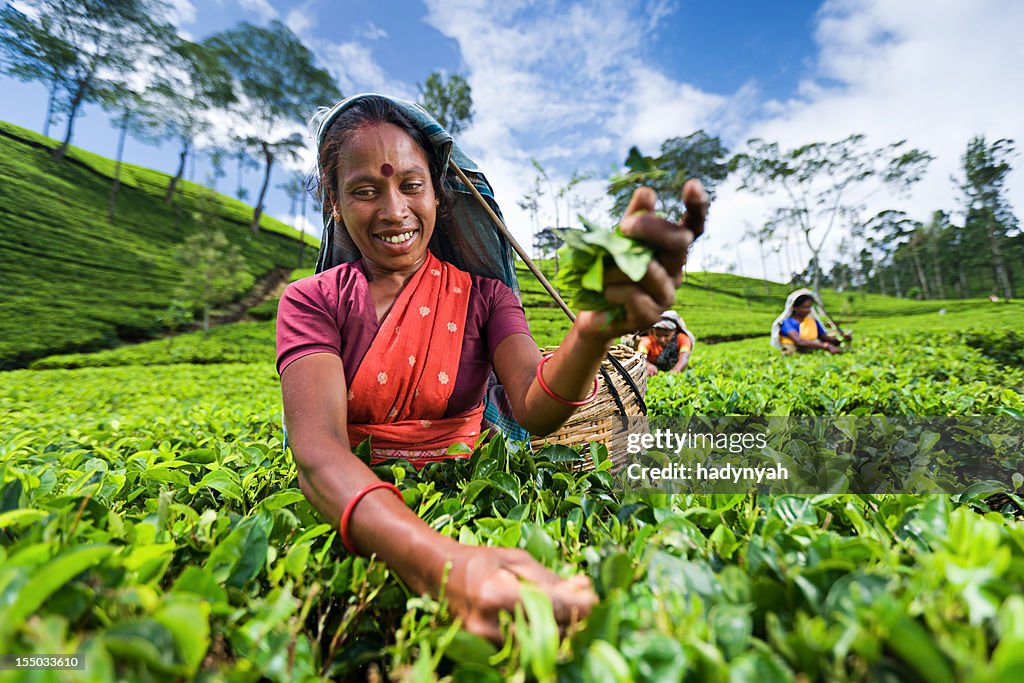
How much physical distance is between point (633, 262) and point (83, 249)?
84.3ft

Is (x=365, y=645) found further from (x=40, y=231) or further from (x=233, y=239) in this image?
(x=233, y=239)

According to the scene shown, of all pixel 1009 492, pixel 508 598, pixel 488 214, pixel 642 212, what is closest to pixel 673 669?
pixel 508 598

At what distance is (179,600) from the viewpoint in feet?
1.84

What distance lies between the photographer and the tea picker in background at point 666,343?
6.19 m

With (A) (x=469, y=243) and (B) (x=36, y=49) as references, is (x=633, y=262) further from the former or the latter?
(B) (x=36, y=49)

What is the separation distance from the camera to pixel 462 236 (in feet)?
5.78

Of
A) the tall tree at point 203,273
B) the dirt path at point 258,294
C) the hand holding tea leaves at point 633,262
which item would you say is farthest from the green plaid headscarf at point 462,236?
the dirt path at point 258,294

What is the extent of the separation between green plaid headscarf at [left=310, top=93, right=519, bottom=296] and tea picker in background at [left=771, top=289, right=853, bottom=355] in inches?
230

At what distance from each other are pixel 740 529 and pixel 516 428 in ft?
3.06

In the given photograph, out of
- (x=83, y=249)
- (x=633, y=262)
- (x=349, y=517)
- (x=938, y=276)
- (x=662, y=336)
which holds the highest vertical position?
(x=938, y=276)

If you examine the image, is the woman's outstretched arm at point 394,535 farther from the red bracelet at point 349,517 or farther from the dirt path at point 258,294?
the dirt path at point 258,294

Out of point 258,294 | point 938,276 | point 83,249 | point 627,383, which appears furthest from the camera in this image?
point 938,276

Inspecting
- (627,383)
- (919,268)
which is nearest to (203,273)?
(627,383)

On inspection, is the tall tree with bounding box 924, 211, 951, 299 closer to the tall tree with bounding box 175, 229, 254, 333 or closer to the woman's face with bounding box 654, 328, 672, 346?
the woman's face with bounding box 654, 328, 672, 346
